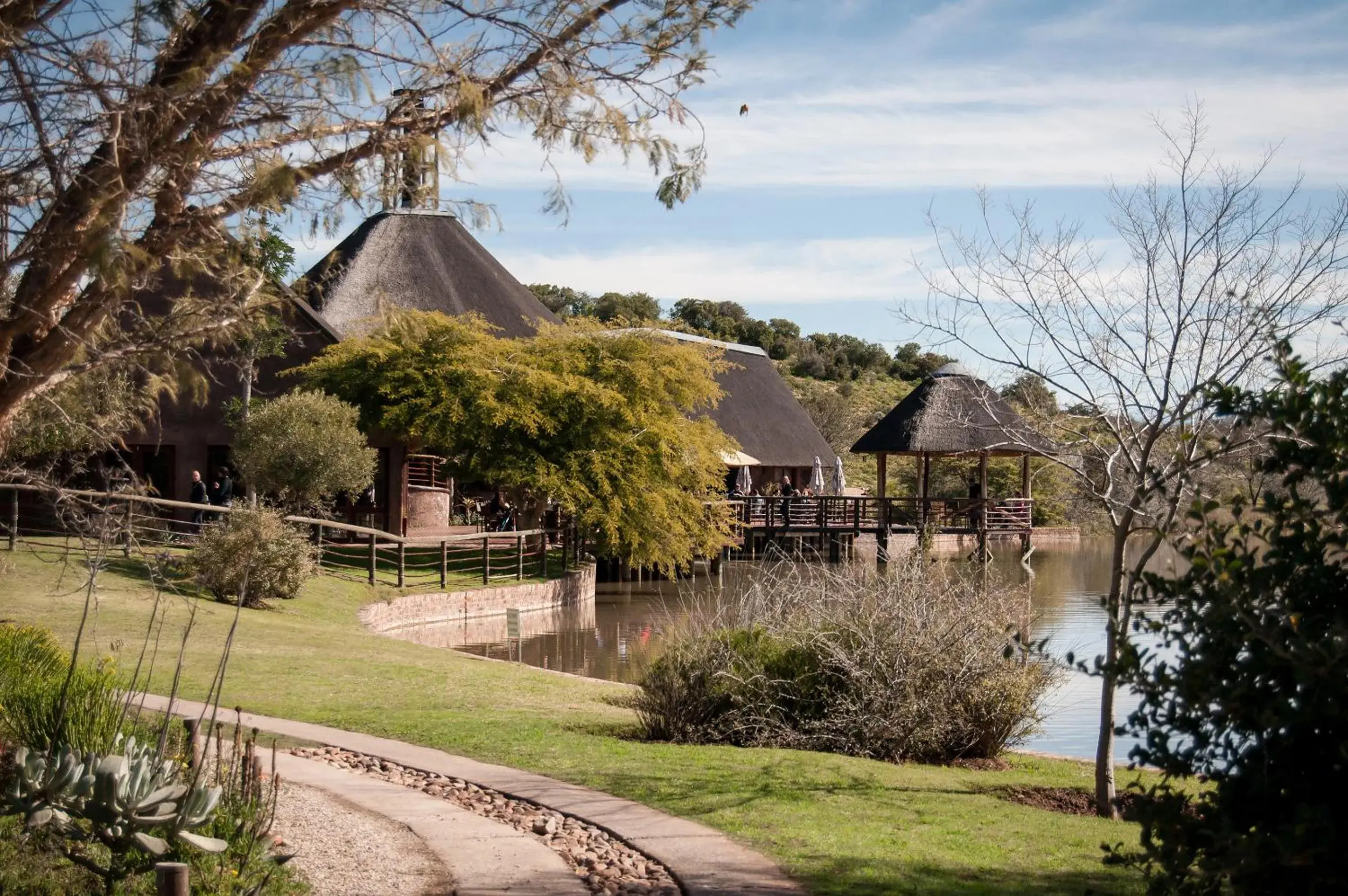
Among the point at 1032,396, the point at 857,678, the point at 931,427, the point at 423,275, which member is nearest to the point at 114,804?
the point at 857,678

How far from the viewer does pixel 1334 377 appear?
397cm

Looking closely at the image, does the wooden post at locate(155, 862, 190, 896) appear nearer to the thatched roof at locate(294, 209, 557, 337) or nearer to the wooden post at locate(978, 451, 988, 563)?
the thatched roof at locate(294, 209, 557, 337)

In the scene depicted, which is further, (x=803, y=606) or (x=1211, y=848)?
(x=803, y=606)

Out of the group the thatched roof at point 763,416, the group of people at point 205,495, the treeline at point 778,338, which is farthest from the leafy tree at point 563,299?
the group of people at point 205,495

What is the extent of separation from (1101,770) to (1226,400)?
218 inches

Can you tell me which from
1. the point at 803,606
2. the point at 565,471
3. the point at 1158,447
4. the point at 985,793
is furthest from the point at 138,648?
the point at 565,471

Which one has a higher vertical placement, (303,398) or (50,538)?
(303,398)

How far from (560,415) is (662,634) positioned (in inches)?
703

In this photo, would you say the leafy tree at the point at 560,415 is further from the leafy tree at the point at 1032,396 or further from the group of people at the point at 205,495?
the leafy tree at the point at 1032,396

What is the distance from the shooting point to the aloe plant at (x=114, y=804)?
512 cm

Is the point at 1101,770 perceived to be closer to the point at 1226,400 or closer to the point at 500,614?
the point at 1226,400

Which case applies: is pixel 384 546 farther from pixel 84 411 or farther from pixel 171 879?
pixel 171 879

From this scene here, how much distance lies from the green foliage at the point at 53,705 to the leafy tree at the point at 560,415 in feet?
68.9

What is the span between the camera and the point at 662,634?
1184cm
